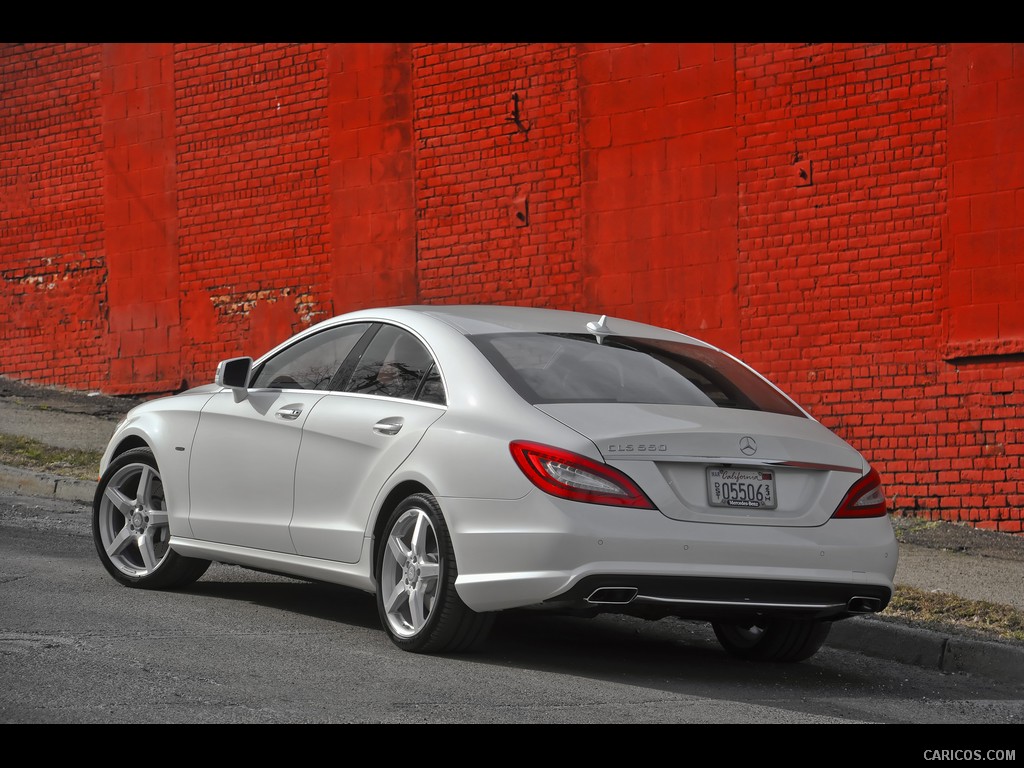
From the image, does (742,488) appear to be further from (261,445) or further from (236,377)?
(236,377)

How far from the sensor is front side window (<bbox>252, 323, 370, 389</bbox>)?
695 centimetres

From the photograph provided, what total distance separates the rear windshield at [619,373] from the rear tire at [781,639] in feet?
3.19

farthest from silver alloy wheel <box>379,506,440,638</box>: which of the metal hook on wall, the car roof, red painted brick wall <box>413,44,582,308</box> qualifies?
the metal hook on wall

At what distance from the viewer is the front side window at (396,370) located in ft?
20.7

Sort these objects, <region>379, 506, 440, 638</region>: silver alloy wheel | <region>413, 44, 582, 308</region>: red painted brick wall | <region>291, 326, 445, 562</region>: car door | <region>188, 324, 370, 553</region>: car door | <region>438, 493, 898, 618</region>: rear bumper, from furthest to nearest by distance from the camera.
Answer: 1. <region>413, 44, 582, 308</region>: red painted brick wall
2. <region>188, 324, 370, 553</region>: car door
3. <region>291, 326, 445, 562</region>: car door
4. <region>379, 506, 440, 638</region>: silver alloy wheel
5. <region>438, 493, 898, 618</region>: rear bumper

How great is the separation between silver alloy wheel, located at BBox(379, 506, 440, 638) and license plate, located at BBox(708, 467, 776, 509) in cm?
111

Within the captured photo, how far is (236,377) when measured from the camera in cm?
730

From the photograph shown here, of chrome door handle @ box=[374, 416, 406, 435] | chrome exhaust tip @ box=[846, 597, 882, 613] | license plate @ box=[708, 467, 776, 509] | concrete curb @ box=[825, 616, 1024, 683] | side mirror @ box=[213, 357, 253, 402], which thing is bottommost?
concrete curb @ box=[825, 616, 1024, 683]

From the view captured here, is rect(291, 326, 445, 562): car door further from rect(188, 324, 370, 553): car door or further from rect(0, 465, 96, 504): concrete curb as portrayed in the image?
rect(0, 465, 96, 504): concrete curb

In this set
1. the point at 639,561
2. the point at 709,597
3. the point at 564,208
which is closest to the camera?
the point at 639,561

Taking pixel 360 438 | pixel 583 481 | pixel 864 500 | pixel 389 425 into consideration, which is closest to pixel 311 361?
pixel 360 438

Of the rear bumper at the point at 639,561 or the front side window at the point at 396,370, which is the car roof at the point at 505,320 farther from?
the rear bumper at the point at 639,561

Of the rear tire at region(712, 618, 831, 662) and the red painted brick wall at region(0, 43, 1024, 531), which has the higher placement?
the red painted brick wall at region(0, 43, 1024, 531)

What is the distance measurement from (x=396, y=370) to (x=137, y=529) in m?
2.01
